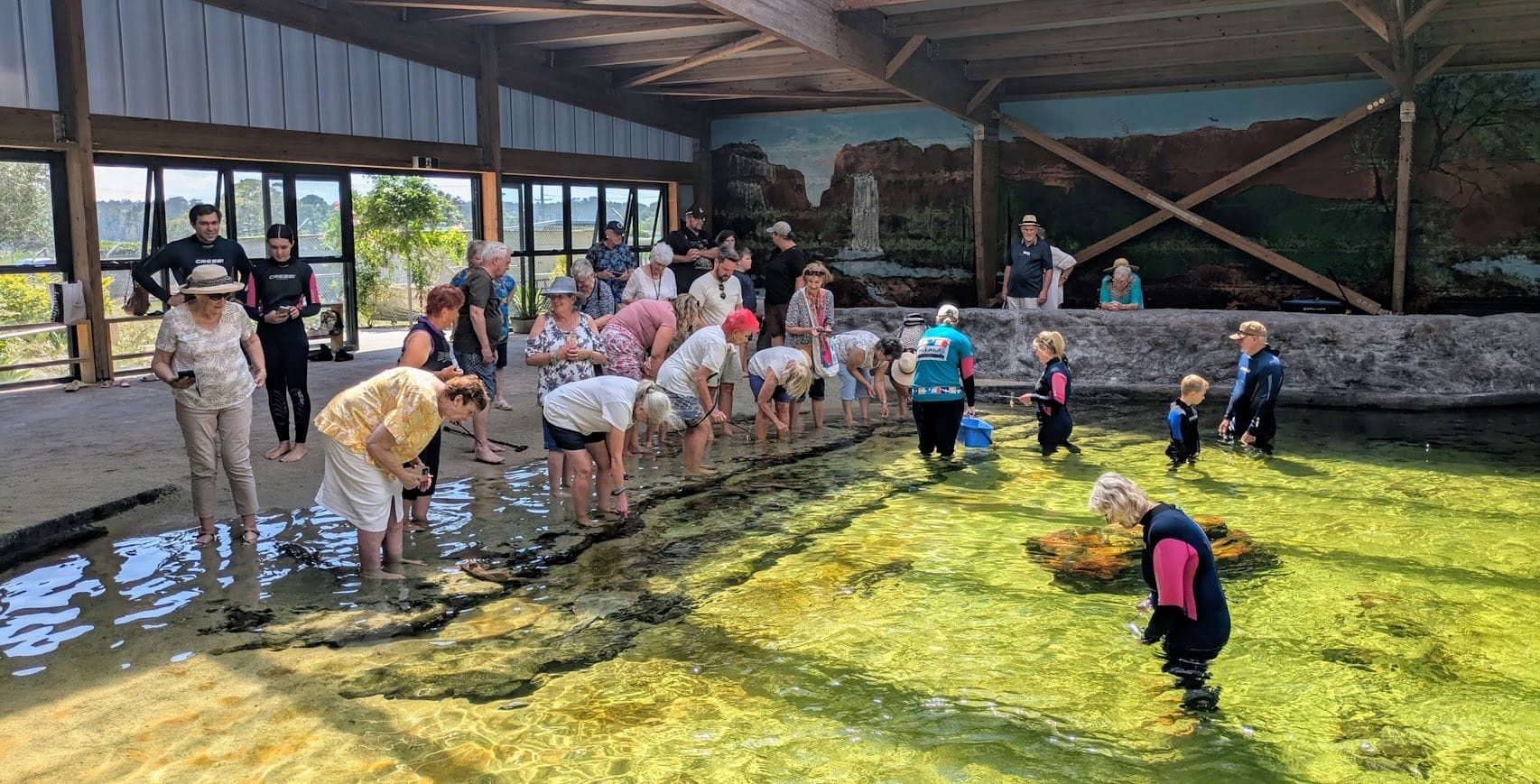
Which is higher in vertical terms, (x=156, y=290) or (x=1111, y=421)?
(x=156, y=290)

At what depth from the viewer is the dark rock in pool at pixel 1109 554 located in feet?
21.6

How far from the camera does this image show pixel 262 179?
13.6m

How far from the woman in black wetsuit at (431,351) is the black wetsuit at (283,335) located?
1479 mm

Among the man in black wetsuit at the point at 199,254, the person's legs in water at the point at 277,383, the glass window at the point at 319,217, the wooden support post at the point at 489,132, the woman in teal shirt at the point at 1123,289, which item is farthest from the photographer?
the wooden support post at the point at 489,132

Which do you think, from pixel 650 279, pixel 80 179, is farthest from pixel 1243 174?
pixel 80 179

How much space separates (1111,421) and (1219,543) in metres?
4.37

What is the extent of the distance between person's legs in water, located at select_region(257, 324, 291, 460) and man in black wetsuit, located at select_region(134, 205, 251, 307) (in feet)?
1.59

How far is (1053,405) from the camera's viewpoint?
9.58 meters

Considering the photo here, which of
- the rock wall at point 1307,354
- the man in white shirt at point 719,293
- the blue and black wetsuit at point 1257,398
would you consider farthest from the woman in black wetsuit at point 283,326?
the rock wall at point 1307,354

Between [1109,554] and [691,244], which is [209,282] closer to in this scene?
[1109,554]

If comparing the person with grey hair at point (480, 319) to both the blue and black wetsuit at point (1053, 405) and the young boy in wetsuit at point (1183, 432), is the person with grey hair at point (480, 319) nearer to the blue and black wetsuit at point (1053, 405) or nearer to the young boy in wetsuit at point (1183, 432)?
the blue and black wetsuit at point (1053, 405)

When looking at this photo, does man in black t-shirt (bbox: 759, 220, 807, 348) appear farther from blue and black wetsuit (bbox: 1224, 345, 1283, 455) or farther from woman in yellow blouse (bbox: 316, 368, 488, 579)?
woman in yellow blouse (bbox: 316, 368, 488, 579)

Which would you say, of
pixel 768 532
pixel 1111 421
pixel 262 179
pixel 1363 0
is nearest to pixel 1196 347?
pixel 1111 421

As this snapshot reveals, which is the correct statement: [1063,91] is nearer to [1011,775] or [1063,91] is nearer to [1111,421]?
[1111,421]
